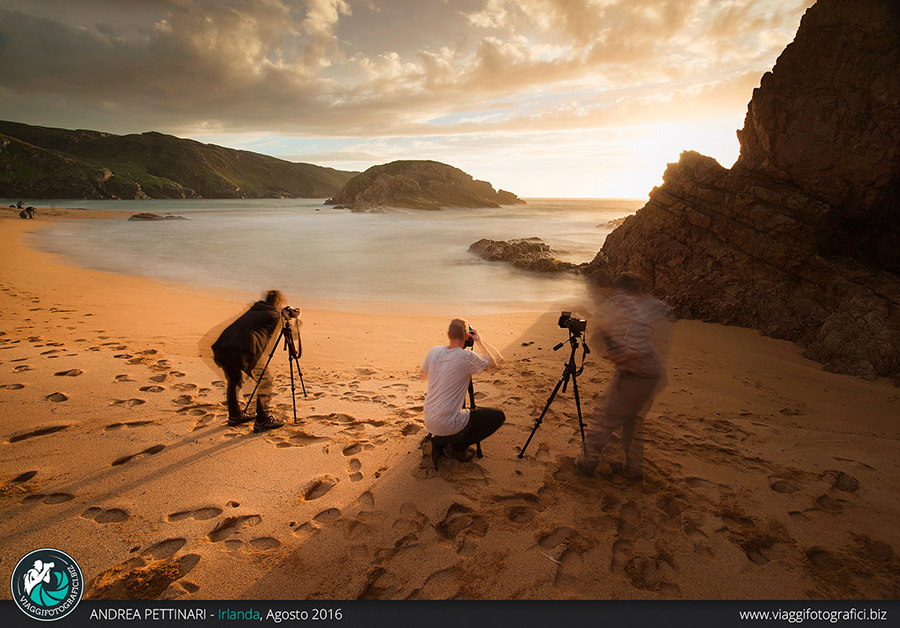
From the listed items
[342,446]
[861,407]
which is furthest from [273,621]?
[861,407]

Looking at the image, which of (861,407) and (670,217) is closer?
(861,407)

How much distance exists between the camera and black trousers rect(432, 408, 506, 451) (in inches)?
145

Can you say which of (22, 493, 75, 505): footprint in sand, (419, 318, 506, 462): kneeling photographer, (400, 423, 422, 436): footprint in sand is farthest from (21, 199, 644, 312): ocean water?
(22, 493, 75, 505): footprint in sand

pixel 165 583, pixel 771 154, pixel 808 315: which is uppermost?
pixel 771 154

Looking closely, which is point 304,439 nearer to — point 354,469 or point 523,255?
point 354,469

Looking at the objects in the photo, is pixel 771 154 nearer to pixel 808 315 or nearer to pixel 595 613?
pixel 808 315

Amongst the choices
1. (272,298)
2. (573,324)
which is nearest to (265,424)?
(272,298)

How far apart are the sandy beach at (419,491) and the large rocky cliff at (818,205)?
267cm

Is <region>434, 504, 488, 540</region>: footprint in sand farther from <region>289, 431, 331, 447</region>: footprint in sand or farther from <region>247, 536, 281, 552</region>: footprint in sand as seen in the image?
<region>289, 431, 331, 447</region>: footprint in sand

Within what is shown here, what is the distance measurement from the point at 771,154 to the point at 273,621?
537 inches

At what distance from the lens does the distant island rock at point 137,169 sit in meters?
79.2

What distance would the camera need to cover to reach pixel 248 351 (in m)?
4.32

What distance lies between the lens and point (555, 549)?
288cm

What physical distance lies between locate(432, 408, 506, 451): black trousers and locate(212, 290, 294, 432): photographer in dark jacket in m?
2.23
